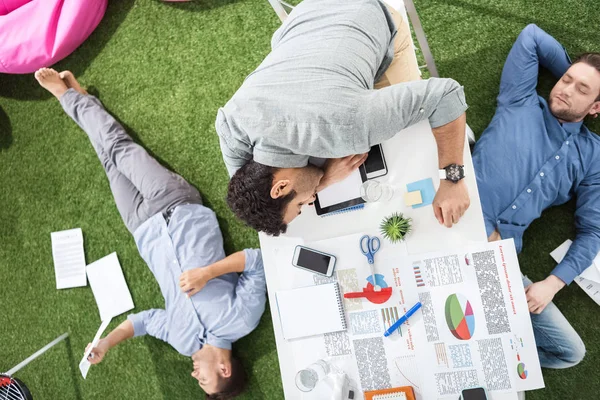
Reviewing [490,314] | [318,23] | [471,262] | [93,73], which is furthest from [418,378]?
[93,73]

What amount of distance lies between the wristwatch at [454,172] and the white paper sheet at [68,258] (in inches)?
87.2

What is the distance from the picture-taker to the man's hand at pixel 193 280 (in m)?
2.31

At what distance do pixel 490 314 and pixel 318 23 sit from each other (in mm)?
1125

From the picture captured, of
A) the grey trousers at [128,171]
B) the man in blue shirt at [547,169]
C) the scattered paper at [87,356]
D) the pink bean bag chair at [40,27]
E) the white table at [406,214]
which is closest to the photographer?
the white table at [406,214]

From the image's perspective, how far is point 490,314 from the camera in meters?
1.61

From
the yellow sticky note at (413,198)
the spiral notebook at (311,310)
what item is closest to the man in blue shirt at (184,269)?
the spiral notebook at (311,310)

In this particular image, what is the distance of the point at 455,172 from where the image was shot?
5.29 ft

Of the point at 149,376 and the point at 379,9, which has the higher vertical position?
→ the point at 379,9

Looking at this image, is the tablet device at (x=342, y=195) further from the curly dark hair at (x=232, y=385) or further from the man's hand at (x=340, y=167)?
the curly dark hair at (x=232, y=385)

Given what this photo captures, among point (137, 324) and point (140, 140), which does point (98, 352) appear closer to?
point (137, 324)

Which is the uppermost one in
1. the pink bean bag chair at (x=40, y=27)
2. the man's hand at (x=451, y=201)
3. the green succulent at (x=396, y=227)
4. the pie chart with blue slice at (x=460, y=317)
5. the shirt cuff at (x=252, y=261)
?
the pink bean bag chair at (x=40, y=27)

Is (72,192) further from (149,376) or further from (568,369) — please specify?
(568,369)

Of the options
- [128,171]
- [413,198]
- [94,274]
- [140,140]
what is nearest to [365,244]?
[413,198]

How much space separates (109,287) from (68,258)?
343mm
